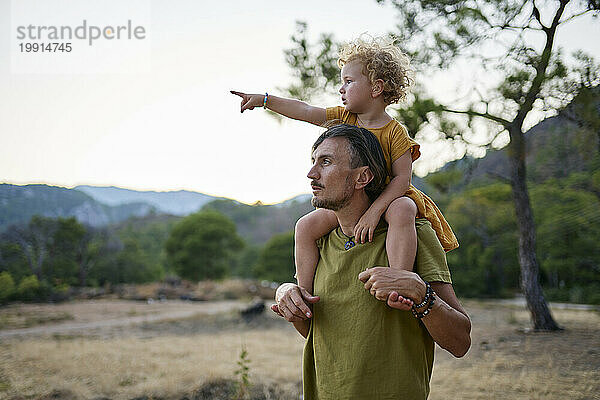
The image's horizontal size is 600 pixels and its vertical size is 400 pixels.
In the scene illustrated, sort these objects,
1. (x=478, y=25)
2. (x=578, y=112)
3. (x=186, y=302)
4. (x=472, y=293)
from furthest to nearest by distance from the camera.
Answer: (x=472, y=293) → (x=186, y=302) → (x=478, y=25) → (x=578, y=112)

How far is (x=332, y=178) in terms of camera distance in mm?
1467

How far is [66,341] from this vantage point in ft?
22.4

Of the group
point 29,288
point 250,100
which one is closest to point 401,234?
point 250,100

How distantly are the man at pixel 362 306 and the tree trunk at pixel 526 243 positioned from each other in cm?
645

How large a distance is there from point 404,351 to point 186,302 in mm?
13009

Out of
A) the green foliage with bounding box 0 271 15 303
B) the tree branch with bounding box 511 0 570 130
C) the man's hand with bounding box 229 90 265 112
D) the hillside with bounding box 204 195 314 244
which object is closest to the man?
the man's hand with bounding box 229 90 265 112

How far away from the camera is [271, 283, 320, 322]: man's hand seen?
1.45 metres

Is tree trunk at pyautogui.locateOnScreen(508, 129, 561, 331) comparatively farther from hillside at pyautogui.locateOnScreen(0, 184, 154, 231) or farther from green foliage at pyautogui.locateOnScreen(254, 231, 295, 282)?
green foliage at pyautogui.locateOnScreen(254, 231, 295, 282)

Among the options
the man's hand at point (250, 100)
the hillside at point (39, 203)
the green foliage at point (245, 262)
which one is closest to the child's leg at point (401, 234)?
the man's hand at point (250, 100)

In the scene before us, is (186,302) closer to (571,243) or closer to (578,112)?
(578,112)

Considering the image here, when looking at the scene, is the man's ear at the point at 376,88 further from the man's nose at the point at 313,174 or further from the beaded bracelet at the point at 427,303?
the beaded bracelet at the point at 427,303

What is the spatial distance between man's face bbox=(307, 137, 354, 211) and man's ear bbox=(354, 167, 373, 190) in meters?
0.02

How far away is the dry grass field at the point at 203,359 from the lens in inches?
176

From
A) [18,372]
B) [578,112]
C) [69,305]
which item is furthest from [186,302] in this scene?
[578,112]
